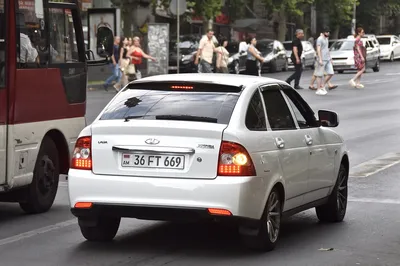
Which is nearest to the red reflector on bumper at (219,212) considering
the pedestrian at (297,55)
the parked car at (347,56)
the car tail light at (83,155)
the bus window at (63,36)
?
the car tail light at (83,155)

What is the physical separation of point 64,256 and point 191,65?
38210 mm

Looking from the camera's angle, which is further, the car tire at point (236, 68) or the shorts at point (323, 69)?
the car tire at point (236, 68)

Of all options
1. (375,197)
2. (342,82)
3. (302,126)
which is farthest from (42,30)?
(342,82)

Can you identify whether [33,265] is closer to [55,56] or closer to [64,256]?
[64,256]

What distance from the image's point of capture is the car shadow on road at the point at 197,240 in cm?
886

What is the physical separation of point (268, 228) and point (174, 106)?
3.97 feet

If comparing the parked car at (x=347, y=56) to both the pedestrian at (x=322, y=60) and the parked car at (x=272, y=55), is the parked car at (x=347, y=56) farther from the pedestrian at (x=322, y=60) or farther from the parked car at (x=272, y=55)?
the pedestrian at (x=322, y=60)

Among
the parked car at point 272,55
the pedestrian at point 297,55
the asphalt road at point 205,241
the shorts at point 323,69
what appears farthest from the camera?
the parked car at point 272,55

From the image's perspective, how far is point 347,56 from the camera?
50469mm

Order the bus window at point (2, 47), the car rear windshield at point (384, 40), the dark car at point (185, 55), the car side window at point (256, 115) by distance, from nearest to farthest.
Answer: the car side window at point (256, 115)
the bus window at point (2, 47)
the dark car at point (185, 55)
the car rear windshield at point (384, 40)

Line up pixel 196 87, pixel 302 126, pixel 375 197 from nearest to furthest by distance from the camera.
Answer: pixel 196 87 < pixel 302 126 < pixel 375 197

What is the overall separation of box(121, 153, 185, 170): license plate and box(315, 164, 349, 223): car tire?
2519 mm

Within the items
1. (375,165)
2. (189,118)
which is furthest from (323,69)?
(189,118)

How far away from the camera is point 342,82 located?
1626 inches
